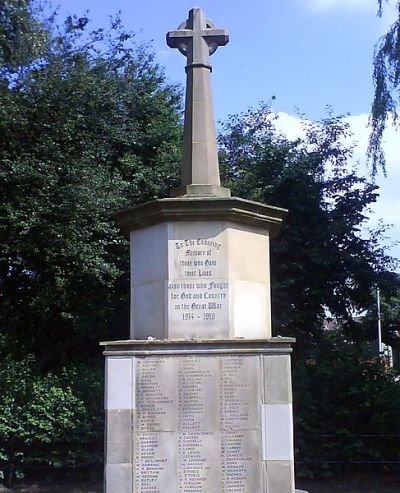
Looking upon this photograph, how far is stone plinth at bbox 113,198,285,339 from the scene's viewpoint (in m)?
8.55

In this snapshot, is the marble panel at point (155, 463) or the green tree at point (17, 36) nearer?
the marble panel at point (155, 463)

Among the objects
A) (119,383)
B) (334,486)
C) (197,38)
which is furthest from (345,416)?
(197,38)

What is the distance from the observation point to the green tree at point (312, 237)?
1936cm

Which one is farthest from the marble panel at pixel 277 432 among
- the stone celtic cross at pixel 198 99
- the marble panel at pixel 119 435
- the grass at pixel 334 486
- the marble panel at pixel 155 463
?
the grass at pixel 334 486

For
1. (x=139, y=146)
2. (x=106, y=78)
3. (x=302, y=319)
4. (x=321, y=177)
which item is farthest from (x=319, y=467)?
(x=106, y=78)

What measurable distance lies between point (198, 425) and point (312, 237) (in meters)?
12.2

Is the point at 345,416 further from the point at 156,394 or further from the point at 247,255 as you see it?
the point at 156,394

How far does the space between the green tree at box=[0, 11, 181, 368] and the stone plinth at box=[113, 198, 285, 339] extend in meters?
9.29

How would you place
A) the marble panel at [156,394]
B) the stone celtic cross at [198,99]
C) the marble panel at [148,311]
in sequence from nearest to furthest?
the marble panel at [156,394] < the marble panel at [148,311] < the stone celtic cross at [198,99]

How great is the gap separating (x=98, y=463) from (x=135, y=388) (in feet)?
26.9

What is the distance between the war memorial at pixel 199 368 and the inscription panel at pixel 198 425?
0.01m

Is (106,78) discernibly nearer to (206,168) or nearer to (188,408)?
(206,168)

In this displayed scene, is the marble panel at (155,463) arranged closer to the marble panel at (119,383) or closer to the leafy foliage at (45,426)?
the marble panel at (119,383)

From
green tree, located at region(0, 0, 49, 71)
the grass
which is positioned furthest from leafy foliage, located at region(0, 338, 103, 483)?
green tree, located at region(0, 0, 49, 71)
